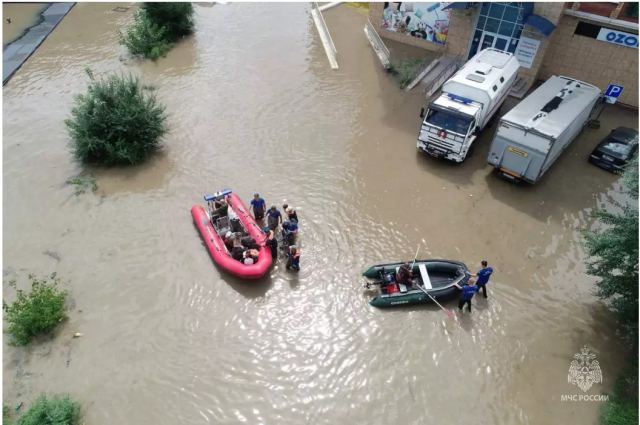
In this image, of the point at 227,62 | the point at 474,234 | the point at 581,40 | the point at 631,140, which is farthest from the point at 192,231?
the point at 581,40

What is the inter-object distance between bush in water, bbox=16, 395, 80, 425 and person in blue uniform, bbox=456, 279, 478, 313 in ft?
31.9

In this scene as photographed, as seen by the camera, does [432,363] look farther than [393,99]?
No

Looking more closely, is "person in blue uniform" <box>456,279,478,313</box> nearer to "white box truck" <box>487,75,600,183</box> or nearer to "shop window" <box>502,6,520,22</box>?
"white box truck" <box>487,75,600,183</box>

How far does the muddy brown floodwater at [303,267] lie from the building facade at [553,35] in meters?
2.26

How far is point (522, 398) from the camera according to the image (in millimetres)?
10180

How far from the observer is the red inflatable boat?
12141 mm

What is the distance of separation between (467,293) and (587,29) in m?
14.4

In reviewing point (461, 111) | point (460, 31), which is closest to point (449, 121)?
point (461, 111)

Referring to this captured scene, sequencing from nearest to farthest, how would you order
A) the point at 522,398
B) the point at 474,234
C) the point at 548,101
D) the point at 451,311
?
the point at 522,398, the point at 451,311, the point at 474,234, the point at 548,101

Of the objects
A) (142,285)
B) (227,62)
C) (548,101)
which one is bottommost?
(142,285)

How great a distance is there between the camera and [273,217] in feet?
44.1

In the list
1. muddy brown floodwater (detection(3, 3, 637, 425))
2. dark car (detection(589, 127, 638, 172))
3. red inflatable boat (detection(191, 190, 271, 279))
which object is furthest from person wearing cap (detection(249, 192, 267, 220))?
dark car (detection(589, 127, 638, 172))

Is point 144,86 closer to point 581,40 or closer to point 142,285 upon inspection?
point 142,285

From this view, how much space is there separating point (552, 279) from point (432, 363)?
4775 millimetres
